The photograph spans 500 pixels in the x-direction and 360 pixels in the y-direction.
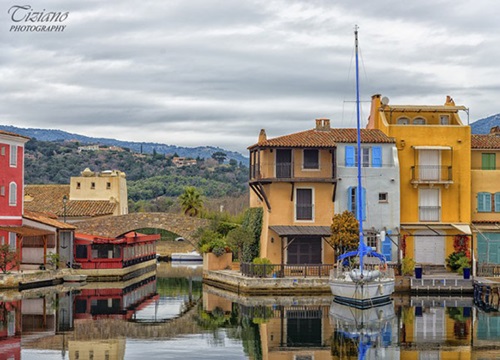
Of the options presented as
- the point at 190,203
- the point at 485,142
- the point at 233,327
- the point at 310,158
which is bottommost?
the point at 233,327

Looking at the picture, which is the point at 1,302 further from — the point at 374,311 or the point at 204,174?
the point at 204,174

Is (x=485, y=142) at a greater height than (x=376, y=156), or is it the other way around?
(x=485, y=142)

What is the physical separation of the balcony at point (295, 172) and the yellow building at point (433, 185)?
4.39 meters

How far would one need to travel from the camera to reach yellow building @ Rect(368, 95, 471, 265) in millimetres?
53625

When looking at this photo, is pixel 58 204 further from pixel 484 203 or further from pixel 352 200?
pixel 484 203

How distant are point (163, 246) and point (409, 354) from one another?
68574 mm

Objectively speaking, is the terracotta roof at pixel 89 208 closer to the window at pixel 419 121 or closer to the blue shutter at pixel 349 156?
the blue shutter at pixel 349 156

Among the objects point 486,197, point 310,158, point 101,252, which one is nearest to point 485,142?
point 486,197

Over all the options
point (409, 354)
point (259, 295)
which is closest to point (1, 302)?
point (259, 295)

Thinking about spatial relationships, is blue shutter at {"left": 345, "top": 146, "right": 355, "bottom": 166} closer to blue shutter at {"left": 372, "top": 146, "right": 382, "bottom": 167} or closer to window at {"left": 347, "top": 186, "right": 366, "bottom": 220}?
blue shutter at {"left": 372, "top": 146, "right": 382, "bottom": 167}

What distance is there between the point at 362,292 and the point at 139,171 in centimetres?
12182

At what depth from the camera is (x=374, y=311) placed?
4006 cm

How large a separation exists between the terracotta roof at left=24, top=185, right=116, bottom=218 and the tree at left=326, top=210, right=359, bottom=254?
94.4ft

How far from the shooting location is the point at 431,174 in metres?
53.9
